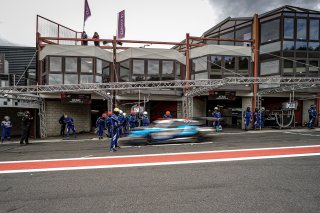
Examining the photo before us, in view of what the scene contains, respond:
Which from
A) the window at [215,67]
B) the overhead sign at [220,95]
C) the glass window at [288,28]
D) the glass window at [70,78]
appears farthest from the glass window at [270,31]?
the glass window at [70,78]

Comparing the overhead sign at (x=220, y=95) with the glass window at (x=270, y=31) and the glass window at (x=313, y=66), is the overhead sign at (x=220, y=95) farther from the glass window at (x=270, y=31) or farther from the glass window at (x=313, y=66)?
the glass window at (x=313, y=66)

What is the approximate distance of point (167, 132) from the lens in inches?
394

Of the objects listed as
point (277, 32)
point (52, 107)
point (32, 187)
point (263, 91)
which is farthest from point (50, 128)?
point (277, 32)

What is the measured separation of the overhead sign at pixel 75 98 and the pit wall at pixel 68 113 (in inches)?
79.0

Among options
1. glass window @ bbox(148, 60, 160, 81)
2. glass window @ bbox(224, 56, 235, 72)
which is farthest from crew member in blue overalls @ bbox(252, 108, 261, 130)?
glass window @ bbox(148, 60, 160, 81)

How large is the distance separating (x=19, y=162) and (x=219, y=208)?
7.18m

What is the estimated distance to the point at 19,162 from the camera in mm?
7125

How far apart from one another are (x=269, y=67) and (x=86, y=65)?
17.6 m

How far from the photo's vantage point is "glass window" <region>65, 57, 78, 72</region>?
56.8 feet

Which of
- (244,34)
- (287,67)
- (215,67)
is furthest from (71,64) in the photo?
(287,67)

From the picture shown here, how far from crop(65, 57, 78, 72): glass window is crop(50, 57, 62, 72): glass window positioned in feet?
1.96

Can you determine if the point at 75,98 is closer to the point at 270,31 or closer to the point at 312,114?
the point at 312,114

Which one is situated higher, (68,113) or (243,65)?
(243,65)

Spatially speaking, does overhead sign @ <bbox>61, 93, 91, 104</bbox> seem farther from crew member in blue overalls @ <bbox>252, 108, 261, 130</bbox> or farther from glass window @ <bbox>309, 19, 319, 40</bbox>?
glass window @ <bbox>309, 19, 319, 40</bbox>
